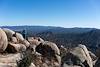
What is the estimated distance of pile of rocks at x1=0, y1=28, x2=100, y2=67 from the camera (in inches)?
1201

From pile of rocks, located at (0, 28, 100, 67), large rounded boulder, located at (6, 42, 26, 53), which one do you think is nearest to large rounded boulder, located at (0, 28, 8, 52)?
pile of rocks, located at (0, 28, 100, 67)

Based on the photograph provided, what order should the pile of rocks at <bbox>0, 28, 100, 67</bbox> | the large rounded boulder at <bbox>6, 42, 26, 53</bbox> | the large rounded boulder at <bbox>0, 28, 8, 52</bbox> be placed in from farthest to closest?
A: the large rounded boulder at <bbox>6, 42, 26, 53</bbox>, the large rounded boulder at <bbox>0, 28, 8, 52</bbox>, the pile of rocks at <bbox>0, 28, 100, 67</bbox>

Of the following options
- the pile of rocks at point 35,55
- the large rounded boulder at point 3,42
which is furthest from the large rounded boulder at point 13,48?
the large rounded boulder at point 3,42

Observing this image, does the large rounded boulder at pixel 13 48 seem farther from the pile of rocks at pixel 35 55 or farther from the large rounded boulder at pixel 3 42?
the large rounded boulder at pixel 3 42

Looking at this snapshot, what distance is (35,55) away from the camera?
3788cm

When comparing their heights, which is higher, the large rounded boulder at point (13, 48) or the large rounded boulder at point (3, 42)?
the large rounded boulder at point (3, 42)

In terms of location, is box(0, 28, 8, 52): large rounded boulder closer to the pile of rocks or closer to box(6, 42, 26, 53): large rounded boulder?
the pile of rocks

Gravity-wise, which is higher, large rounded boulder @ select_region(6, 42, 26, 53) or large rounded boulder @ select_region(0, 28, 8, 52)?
large rounded boulder @ select_region(0, 28, 8, 52)

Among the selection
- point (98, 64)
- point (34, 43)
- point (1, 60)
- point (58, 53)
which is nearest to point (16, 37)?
point (34, 43)

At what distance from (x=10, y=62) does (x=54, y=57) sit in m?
8.37

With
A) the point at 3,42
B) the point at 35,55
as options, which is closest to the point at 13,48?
the point at 3,42

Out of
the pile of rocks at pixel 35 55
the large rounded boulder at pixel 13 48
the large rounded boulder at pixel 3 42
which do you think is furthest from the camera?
the large rounded boulder at pixel 13 48

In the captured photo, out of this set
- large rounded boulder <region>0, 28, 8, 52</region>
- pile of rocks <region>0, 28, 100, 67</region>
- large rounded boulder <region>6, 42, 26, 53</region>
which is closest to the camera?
pile of rocks <region>0, 28, 100, 67</region>

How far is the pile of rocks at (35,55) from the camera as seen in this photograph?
100 ft
